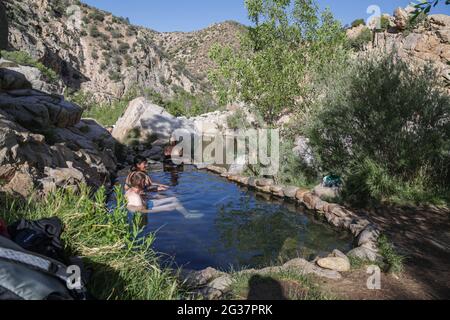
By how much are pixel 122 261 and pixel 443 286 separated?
3.99 metres

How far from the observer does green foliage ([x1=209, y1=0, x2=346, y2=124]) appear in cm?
1287

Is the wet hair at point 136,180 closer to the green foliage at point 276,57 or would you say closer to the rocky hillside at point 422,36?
the green foliage at point 276,57

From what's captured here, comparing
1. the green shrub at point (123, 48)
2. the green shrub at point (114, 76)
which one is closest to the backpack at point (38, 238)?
the green shrub at point (114, 76)


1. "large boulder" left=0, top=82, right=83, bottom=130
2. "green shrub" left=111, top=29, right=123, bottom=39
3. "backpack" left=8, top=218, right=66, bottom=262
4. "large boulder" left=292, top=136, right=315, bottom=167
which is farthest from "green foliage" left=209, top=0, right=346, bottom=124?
"green shrub" left=111, top=29, right=123, bottom=39

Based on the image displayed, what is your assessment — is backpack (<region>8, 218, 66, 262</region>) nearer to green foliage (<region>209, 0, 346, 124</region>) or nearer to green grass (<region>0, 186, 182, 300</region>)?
green grass (<region>0, 186, 182, 300</region>)

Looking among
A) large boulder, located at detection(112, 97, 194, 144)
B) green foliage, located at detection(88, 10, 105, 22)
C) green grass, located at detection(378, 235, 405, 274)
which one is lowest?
green grass, located at detection(378, 235, 405, 274)

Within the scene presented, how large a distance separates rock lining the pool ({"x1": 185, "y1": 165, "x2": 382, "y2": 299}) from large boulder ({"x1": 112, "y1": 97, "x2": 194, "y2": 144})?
41.5ft

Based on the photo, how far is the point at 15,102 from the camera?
37.5 feet

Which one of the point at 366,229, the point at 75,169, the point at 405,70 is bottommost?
the point at 366,229

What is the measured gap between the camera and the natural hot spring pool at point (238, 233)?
256 inches

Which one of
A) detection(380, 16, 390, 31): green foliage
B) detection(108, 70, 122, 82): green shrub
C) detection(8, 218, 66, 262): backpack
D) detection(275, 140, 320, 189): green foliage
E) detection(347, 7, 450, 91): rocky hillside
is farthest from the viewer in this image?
detection(108, 70, 122, 82): green shrub

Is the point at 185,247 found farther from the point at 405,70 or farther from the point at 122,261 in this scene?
the point at 405,70

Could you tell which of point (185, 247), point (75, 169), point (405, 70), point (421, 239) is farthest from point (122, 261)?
point (405, 70)

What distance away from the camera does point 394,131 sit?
900 cm
